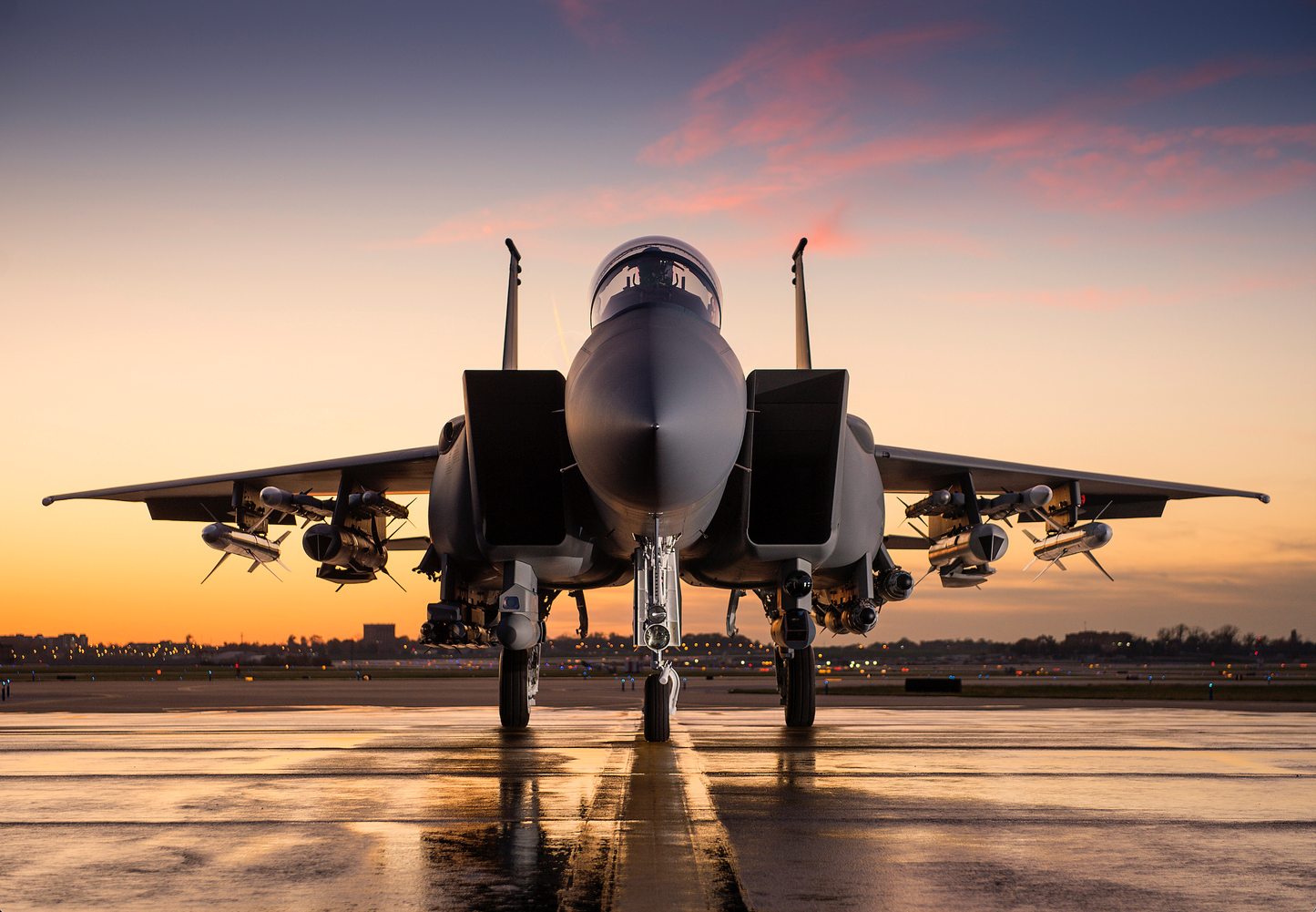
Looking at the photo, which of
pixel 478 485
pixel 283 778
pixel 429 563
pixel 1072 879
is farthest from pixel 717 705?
pixel 1072 879

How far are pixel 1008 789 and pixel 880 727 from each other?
270 inches

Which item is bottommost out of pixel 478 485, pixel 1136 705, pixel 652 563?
pixel 1136 705

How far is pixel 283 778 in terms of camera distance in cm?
808

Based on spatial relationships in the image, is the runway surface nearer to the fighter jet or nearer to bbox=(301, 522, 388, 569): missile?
the fighter jet

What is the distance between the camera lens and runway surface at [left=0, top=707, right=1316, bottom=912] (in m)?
4.27

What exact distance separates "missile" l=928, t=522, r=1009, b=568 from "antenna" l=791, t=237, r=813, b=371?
285 cm

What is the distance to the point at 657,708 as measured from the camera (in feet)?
32.2

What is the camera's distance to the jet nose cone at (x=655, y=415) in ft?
23.4

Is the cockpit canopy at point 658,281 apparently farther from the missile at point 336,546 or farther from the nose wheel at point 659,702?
the missile at point 336,546

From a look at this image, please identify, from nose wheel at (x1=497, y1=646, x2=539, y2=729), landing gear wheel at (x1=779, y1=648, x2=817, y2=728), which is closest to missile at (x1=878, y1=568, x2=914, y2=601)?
landing gear wheel at (x1=779, y1=648, x2=817, y2=728)

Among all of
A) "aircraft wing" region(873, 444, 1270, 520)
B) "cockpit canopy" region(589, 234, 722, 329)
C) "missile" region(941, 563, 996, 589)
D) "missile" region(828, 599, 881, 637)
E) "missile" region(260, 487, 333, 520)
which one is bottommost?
"missile" region(828, 599, 881, 637)

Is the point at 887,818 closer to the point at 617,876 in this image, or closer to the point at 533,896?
the point at 617,876

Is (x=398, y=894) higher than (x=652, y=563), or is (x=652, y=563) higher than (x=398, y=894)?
(x=652, y=563)

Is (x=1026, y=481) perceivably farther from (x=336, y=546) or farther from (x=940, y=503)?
(x=336, y=546)
